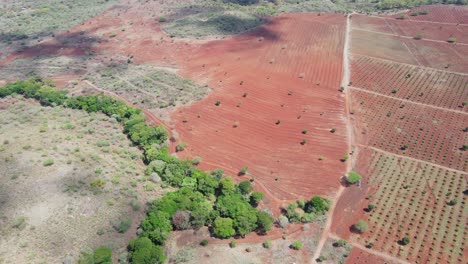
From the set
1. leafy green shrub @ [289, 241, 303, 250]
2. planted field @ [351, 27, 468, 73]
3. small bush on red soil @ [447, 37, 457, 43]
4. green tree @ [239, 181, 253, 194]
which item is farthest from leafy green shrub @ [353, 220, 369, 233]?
small bush on red soil @ [447, 37, 457, 43]

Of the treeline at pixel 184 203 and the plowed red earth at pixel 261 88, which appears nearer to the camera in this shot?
the treeline at pixel 184 203

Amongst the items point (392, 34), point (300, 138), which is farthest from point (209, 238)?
point (392, 34)

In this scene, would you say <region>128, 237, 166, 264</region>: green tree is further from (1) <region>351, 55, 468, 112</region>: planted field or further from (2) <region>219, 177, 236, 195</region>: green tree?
(1) <region>351, 55, 468, 112</region>: planted field

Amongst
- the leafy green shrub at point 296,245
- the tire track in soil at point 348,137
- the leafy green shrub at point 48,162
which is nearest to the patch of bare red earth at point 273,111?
the tire track in soil at point 348,137

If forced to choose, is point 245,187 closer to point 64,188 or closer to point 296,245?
point 296,245

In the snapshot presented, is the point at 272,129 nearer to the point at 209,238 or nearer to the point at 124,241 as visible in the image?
the point at 209,238

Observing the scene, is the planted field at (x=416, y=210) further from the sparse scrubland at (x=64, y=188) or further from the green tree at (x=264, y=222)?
the sparse scrubland at (x=64, y=188)

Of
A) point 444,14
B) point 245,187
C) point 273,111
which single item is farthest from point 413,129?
point 444,14
